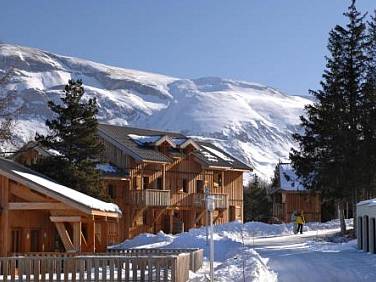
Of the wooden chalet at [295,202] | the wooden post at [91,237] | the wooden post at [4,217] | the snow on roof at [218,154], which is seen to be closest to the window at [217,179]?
the snow on roof at [218,154]

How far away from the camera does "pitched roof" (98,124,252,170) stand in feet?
190

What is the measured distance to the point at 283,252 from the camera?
37062 mm

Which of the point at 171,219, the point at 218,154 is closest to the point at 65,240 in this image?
the point at 171,219

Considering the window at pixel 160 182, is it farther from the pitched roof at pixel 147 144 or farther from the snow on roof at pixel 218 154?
the snow on roof at pixel 218 154

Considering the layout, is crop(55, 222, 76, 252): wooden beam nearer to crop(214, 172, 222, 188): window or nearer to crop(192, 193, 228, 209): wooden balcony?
crop(192, 193, 228, 209): wooden balcony

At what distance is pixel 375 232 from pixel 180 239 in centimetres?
1198

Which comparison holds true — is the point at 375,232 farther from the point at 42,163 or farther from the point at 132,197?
the point at 132,197

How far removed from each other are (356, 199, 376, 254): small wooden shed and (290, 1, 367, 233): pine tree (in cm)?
834

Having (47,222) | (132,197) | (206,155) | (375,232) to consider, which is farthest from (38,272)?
(206,155)

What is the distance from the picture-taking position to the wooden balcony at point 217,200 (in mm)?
62031

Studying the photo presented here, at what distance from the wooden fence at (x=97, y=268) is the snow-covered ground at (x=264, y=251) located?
6.10 ft

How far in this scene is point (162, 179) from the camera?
60.2 m

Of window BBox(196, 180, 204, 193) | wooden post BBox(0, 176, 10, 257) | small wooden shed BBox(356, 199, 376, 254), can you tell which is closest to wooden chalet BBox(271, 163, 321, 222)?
window BBox(196, 180, 204, 193)

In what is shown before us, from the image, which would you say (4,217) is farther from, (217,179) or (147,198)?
(217,179)
